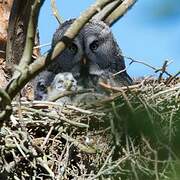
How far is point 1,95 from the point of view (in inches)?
71.7

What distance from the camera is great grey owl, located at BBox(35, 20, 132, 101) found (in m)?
4.06

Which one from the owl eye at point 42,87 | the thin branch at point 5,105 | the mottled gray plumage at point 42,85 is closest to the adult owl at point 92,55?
the mottled gray plumage at point 42,85

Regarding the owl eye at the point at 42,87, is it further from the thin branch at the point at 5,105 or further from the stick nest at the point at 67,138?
the thin branch at the point at 5,105

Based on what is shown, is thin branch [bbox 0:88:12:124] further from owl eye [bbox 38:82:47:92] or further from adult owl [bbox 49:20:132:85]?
adult owl [bbox 49:20:132:85]

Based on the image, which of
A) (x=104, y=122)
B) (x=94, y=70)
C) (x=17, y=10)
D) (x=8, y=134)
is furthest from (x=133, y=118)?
(x=94, y=70)

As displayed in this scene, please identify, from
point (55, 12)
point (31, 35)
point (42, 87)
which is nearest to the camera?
point (31, 35)

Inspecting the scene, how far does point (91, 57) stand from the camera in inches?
172

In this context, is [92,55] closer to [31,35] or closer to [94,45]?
[94,45]

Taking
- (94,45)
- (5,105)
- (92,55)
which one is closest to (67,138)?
(5,105)

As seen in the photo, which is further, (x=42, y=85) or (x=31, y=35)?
(x=42, y=85)

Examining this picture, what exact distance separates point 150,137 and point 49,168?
115cm

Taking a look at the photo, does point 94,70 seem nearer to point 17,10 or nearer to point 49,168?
point 17,10

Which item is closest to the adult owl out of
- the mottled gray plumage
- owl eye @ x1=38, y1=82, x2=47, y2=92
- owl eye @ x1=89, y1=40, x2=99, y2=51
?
owl eye @ x1=89, y1=40, x2=99, y2=51

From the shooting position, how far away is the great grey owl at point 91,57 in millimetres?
4059
